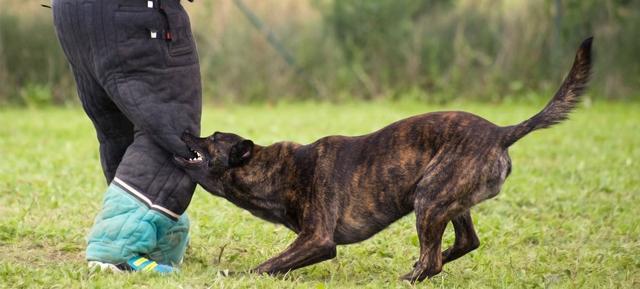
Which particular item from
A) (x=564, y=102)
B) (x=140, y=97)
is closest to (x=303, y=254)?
(x=140, y=97)

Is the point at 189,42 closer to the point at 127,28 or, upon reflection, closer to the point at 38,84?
the point at 127,28

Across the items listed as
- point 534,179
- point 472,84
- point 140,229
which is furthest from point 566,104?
point 472,84

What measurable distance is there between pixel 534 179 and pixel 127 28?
4861 millimetres

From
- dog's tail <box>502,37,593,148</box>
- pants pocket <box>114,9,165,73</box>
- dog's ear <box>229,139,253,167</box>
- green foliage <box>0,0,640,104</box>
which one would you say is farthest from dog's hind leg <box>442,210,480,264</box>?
green foliage <box>0,0,640,104</box>

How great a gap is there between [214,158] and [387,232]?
68.1 inches

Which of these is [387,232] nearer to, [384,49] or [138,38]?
[138,38]

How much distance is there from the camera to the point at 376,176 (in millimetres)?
5117

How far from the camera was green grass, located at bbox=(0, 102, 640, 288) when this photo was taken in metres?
5.14

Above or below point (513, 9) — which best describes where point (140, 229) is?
below

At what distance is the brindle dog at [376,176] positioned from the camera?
4855mm

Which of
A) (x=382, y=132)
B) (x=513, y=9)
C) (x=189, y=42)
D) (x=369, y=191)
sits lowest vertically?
(x=369, y=191)

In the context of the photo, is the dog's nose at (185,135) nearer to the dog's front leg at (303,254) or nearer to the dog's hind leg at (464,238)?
the dog's front leg at (303,254)

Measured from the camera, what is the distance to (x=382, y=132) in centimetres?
520

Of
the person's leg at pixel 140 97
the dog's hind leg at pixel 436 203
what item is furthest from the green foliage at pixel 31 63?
the dog's hind leg at pixel 436 203
